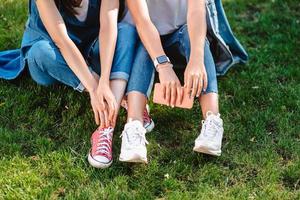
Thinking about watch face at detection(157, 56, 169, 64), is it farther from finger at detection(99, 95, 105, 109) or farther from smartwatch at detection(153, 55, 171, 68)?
finger at detection(99, 95, 105, 109)

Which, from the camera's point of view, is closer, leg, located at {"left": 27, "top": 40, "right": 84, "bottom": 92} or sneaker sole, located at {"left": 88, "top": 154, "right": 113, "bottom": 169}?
sneaker sole, located at {"left": 88, "top": 154, "right": 113, "bottom": 169}

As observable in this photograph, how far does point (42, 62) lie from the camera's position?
11.2 ft

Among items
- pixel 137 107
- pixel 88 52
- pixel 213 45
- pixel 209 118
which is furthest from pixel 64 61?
pixel 213 45

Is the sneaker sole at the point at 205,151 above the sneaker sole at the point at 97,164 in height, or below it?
below

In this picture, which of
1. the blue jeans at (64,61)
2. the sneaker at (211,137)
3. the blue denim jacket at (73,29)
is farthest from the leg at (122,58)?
the sneaker at (211,137)

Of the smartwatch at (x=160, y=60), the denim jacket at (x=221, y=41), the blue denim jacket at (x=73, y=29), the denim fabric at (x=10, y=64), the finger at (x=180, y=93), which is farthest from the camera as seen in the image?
the denim fabric at (x=10, y=64)

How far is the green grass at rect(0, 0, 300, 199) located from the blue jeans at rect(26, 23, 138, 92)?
23 centimetres

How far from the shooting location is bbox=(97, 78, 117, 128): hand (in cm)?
315

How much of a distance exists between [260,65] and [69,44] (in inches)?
60.5

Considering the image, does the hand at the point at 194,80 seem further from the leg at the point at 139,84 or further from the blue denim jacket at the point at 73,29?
the blue denim jacket at the point at 73,29

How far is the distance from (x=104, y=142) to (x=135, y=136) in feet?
0.57

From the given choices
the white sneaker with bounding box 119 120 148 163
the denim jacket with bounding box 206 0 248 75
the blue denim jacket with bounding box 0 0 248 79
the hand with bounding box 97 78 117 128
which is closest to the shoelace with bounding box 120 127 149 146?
the white sneaker with bounding box 119 120 148 163

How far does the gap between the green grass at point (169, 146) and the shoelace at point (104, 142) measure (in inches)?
3.6

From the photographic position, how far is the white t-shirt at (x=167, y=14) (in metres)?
3.54
